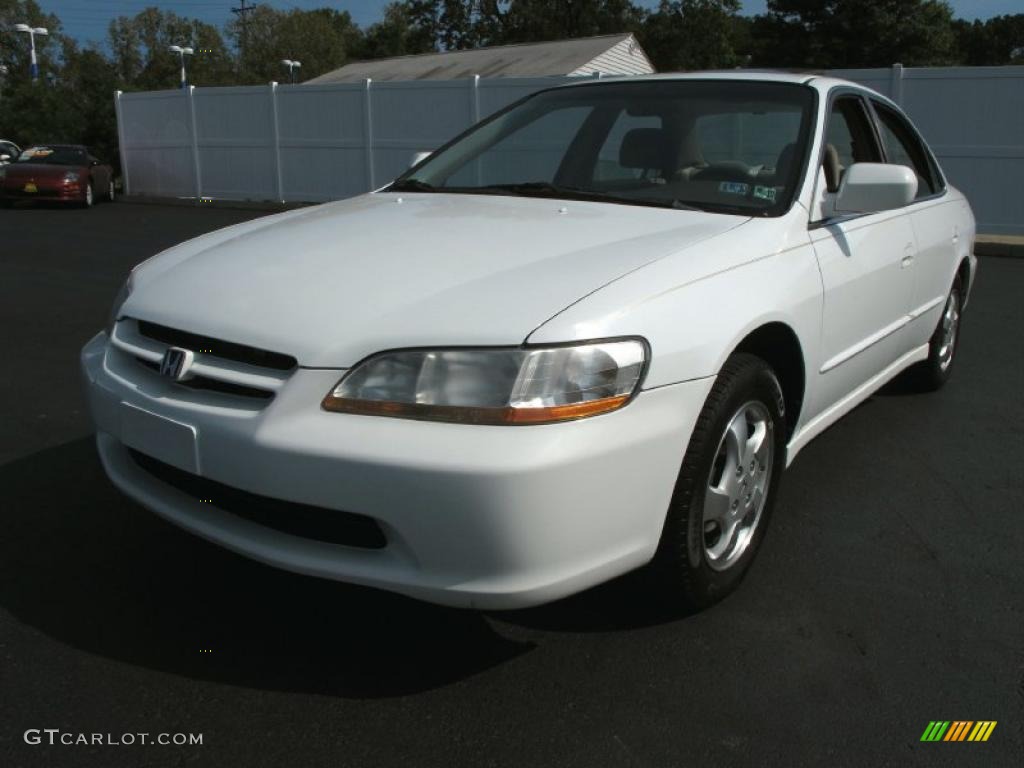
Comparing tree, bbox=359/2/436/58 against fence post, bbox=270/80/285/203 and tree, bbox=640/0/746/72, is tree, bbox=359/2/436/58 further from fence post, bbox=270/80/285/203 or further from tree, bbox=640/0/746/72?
fence post, bbox=270/80/285/203

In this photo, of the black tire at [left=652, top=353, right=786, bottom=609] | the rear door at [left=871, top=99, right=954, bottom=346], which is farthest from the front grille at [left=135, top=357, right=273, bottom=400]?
the rear door at [left=871, top=99, right=954, bottom=346]

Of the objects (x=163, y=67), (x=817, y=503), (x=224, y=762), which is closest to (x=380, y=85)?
(x=817, y=503)

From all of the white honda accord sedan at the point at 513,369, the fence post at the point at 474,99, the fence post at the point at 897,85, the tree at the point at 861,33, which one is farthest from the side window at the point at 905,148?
the tree at the point at 861,33

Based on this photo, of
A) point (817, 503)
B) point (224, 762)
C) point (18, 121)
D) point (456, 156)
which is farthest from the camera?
point (18, 121)

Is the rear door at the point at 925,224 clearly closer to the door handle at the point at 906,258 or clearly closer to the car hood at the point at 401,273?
the door handle at the point at 906,258

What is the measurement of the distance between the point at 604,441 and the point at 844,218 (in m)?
1.63

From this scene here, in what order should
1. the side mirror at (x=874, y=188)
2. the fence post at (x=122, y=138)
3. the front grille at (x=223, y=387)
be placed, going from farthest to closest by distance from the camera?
the fence post at (x=122, y=138), the side mirror at (x=874, y=188), the front grille at (x=223, y=387)

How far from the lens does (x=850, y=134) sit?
3830 millimetres

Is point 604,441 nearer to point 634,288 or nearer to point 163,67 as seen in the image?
point 634,288

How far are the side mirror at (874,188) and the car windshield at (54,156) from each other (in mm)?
19044

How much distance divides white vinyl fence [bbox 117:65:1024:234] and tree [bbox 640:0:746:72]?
124 feet

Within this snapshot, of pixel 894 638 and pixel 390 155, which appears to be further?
pixel 390 155

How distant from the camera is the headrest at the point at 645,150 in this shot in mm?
3445

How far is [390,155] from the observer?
57.9 feet
